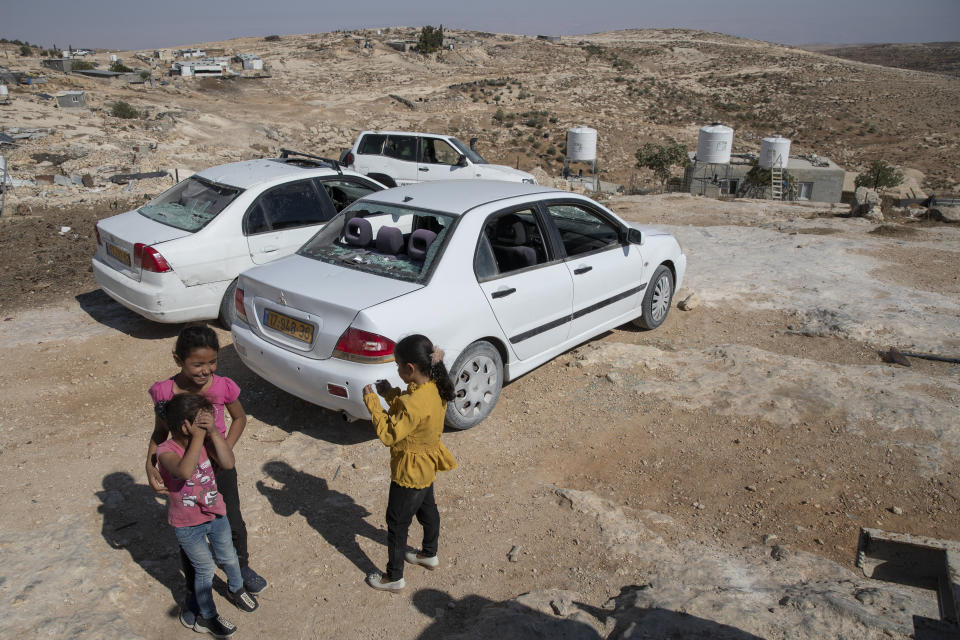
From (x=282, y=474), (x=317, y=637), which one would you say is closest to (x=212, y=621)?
(x=317, y=637)

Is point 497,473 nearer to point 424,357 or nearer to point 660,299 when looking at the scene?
point 424,357

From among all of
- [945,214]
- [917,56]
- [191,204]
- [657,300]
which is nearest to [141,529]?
[191,204]

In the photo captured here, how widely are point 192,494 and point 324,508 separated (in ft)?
4.31

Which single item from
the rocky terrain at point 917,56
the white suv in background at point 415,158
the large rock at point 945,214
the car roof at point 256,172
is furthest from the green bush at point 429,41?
the rocky terrain at point 917,56

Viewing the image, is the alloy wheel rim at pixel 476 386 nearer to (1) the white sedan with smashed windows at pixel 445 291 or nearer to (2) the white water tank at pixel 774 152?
(1) the white sedan with smashed windows at pixel 445 291

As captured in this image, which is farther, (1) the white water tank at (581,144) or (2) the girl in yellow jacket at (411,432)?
(1) the white water tank at (581,144)

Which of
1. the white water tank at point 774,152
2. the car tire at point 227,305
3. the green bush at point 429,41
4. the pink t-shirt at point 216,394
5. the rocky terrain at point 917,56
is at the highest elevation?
the rocky terrain at point 917,56

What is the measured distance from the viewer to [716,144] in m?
29.0

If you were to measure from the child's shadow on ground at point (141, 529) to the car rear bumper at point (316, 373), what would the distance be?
1.06m

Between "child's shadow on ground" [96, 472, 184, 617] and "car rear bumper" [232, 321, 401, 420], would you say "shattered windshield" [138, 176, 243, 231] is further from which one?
"child's shadow on ground" [96, 472, 184, 617]

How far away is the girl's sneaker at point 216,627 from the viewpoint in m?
2.94

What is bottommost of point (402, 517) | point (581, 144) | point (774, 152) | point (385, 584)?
point (385, 584)

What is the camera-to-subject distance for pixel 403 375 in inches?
117

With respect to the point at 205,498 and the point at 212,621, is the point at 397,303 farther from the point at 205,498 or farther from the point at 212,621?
the point at 212,621
